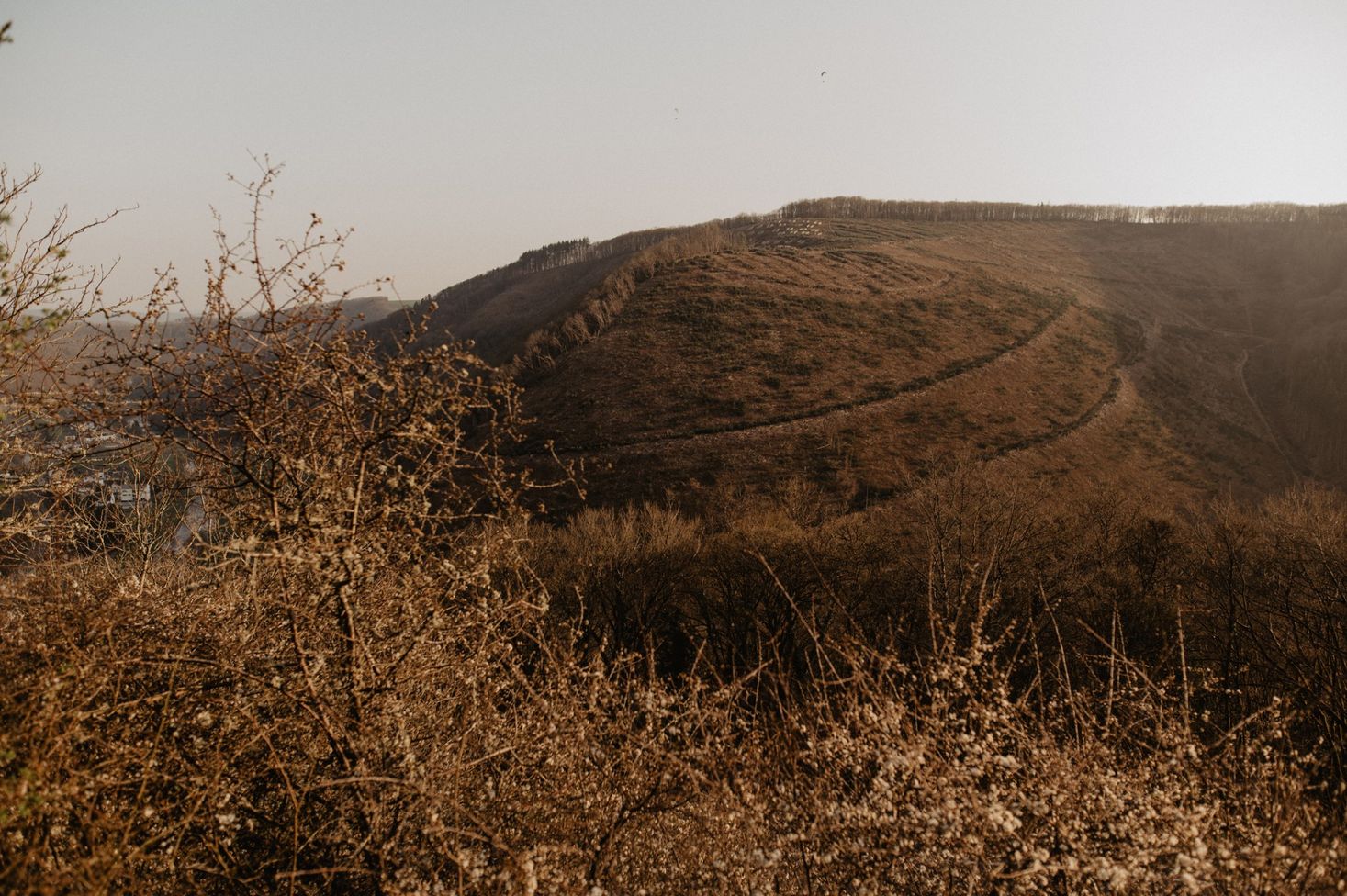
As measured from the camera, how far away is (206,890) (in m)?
5.20

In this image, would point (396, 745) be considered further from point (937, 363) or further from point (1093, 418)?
point (1093, 418)

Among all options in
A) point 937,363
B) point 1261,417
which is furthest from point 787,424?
point 1261,417

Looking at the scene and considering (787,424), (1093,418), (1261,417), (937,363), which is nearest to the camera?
(787,424)

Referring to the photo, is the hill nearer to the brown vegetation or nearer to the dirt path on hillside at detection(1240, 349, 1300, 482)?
the dirt path on hillside at detection(1240, 349, 1300, 482)

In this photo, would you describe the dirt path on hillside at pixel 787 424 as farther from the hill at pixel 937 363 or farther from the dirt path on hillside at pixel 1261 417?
the dirt path on hillside at pixel 1261 417

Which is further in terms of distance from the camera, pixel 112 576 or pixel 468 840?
pixel 112 576

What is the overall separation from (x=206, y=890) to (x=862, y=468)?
1798 inches

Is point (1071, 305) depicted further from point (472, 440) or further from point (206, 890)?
point (206, 890)

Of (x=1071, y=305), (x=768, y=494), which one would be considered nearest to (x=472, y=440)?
(x=768, y=494)

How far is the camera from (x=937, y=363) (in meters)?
60.8

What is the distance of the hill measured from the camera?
5047 cm

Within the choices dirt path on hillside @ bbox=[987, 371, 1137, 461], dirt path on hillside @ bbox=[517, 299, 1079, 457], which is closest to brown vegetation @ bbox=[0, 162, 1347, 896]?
dirt path on hillside @ bbox=[517, 299, 1079, 457]

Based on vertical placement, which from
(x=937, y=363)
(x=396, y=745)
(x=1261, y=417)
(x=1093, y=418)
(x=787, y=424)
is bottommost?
(x=1261, y=417)

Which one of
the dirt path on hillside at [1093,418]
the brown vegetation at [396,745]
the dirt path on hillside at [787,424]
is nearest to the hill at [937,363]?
the dirt path on hillside at [787,424]
